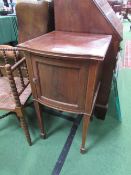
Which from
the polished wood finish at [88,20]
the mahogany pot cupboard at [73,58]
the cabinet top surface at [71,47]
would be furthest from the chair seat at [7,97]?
the polished wood finish at [88,20]

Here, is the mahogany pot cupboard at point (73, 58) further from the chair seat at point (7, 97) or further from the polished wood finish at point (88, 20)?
the chair seat at point (7, 97)

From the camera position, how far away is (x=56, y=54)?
2.55ft

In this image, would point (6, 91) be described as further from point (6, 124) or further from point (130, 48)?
point (130, 48)

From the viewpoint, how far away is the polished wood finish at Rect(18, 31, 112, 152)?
30.7 inches

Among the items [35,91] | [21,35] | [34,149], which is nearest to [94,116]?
[34,149]

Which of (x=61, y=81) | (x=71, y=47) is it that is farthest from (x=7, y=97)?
(x=71, y=47)

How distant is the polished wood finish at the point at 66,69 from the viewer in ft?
2.56

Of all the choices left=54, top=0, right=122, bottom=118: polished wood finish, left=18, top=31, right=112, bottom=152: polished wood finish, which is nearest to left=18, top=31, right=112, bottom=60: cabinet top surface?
left=18, top=31, right=112, bottom=152: polished wood finish

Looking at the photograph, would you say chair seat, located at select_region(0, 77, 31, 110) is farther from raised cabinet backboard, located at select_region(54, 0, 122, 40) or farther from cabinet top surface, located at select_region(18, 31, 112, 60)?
raised cabinet backboard, located at select_region(54, 0, 122, 40)

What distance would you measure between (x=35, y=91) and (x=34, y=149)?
564mm

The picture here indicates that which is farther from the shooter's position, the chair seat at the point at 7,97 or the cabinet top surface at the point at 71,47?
the chair seat at the point at 7,97

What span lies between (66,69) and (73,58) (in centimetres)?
11

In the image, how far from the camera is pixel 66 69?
85cm

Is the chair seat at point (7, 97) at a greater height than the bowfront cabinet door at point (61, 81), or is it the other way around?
the bowfront cabinet door at point (61, 81)
